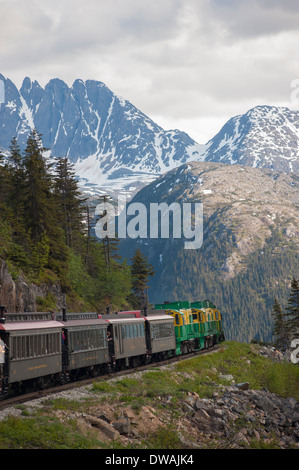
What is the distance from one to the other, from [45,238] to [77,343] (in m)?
28.5

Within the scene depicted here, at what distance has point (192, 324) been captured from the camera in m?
52.1

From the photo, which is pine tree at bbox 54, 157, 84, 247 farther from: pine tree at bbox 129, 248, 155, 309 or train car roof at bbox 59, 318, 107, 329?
train car roof at bbox 59, 318, 107, 329

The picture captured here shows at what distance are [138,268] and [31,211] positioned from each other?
136ft

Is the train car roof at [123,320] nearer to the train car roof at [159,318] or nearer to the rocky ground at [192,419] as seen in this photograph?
the train car roof at [159,318]

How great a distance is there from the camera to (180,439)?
66.2 ft

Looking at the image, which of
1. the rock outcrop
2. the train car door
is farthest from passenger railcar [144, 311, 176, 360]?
the rock outcrop

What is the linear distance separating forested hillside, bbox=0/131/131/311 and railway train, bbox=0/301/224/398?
11.7 m

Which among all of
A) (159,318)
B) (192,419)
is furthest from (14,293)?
(192,419)

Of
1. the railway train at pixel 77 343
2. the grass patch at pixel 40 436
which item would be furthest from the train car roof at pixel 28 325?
the grass patch at pixel 40 436

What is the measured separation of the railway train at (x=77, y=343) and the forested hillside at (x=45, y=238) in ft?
38.3

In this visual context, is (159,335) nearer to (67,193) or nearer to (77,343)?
(77,343)

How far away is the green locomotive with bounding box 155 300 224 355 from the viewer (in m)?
47.8
